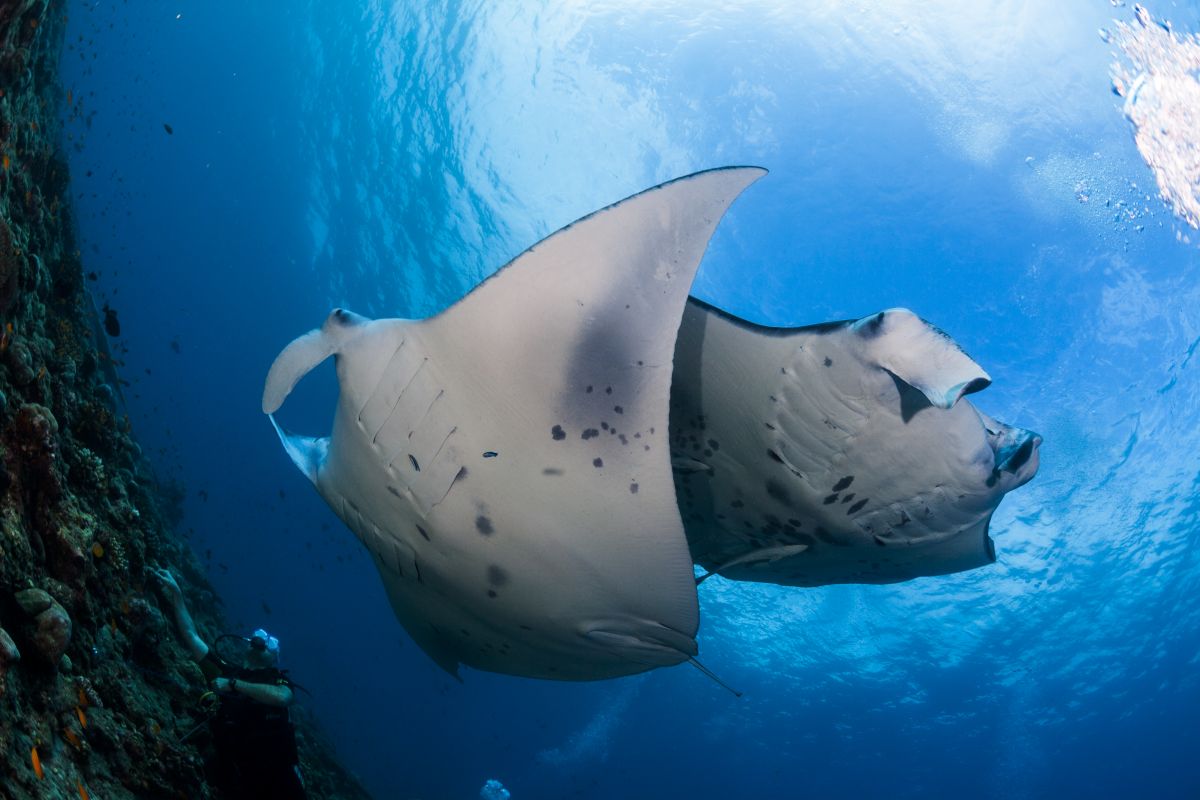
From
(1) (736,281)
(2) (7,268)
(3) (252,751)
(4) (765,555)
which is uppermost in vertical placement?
(1) (736,281)

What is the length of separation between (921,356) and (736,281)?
12470 millimetres

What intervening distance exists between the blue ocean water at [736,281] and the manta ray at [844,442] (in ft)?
35.3

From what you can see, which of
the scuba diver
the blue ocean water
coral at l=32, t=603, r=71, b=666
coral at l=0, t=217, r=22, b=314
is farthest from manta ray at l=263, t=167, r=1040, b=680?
the blue ocean water

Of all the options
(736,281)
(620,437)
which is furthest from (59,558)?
(736,281)

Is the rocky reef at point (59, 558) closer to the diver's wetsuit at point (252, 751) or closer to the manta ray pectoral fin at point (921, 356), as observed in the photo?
the diver's wetsuit at point (252, 751)

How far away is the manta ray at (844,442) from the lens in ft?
7.96

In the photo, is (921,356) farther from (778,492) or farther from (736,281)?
(736,281)

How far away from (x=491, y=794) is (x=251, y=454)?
58.8 feet

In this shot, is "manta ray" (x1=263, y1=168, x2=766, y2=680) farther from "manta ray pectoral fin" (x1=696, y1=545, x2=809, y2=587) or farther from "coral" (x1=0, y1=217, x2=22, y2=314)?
"coral" (x1=0, y1=217, x2=22, y2=314)

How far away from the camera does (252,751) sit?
3566 mm

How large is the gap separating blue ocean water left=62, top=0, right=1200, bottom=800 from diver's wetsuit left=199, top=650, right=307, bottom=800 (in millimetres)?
9751

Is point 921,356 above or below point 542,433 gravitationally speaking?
above

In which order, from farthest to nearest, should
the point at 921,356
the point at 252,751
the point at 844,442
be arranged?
the point at 252,751
the point at 844,442
the point at 921,356

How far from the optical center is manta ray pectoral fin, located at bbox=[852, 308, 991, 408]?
7.12ft
